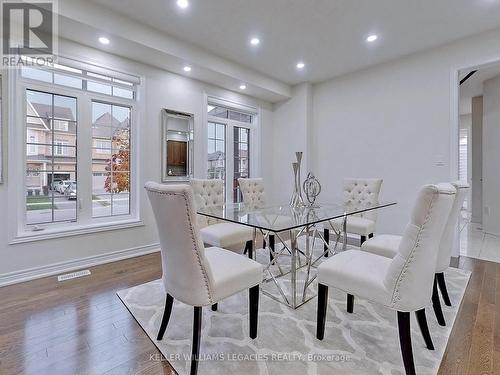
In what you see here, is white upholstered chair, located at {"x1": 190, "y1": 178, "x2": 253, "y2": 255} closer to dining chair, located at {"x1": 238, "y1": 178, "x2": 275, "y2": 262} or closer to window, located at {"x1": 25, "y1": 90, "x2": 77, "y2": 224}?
dining chair, located at {"x1": 238, "y1": 178, "x2": 275, "y2": 262}

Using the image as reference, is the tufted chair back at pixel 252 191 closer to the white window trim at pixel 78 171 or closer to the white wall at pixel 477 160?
the white window trim at pixel 78 171

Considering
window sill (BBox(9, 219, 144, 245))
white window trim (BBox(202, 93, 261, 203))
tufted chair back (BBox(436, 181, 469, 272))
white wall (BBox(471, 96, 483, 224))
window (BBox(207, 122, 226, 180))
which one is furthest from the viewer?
white wall (BBox(471, 96, 483, 224))

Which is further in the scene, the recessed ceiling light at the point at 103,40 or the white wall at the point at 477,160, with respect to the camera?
the white wall at the point at 477,160

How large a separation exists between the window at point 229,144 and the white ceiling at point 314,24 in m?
1.05

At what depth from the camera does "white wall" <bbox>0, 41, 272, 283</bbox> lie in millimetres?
2637

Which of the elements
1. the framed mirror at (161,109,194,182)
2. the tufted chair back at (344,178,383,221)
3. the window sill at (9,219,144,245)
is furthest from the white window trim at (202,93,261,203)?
the tufted chair back at (344,178,383,221)

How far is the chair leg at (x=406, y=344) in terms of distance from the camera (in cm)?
133

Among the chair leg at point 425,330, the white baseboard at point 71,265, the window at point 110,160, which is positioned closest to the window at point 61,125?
the window at point 110,160

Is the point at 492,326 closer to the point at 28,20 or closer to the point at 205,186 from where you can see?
the point at 205,186

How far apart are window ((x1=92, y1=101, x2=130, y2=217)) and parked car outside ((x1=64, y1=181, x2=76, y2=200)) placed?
0.20 m

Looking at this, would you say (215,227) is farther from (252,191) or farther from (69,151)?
(69,151)

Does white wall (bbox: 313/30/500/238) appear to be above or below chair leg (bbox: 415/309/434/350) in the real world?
above

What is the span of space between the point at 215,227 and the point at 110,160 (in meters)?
1.72

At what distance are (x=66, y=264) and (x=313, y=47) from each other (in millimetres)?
4100
